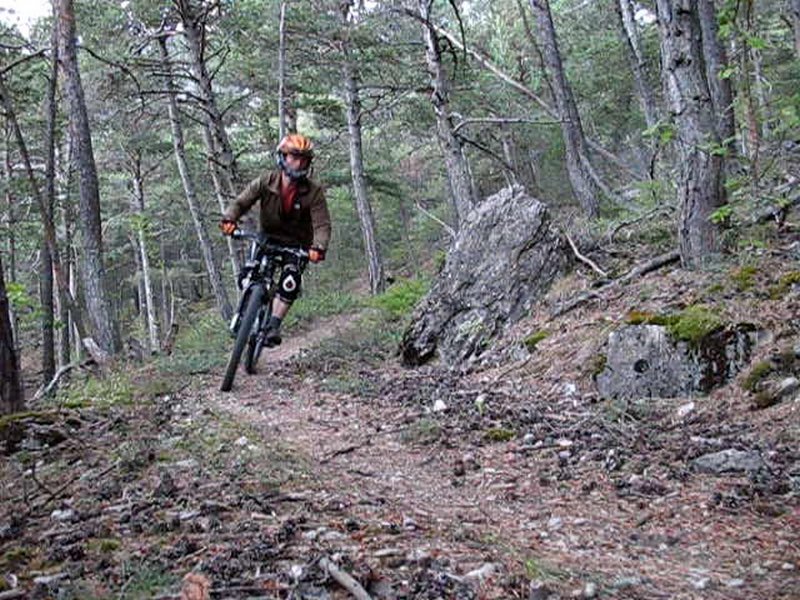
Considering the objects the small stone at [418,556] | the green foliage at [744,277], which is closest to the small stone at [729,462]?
the small stone at [418,556]

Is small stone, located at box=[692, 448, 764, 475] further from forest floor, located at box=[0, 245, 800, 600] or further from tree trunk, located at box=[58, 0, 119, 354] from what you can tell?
tree trunk, located at box=[58, 0, 119, 354]

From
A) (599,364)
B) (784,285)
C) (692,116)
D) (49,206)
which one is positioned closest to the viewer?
(784,285)

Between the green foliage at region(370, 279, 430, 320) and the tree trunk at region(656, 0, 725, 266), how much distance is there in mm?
6639

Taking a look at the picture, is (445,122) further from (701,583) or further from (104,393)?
(701,583)

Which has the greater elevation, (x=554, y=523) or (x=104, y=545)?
Answer: (x=104, y=545)

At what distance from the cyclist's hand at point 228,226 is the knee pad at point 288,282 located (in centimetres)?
68

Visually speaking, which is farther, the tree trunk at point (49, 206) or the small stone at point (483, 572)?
the tree trunk at point (49, 206)

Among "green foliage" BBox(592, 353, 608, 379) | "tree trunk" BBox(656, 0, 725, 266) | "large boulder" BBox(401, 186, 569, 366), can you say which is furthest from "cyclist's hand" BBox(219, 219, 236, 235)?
"tree trunk" BBox(656, 0, 725, 266)

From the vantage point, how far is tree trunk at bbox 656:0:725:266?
20.1 feet

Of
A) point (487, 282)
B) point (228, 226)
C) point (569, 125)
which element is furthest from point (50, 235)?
point (569, 125)

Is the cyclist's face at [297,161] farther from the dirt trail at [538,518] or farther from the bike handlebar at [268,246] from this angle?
the dirt trail at [538,518]

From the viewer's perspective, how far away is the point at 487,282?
805cm

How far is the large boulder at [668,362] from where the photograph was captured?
4.74 m

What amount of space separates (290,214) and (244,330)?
1313mm
